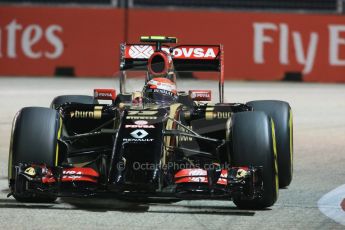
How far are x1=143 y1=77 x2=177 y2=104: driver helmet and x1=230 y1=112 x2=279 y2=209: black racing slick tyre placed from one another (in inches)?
52.2

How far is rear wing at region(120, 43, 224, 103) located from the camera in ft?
37.4

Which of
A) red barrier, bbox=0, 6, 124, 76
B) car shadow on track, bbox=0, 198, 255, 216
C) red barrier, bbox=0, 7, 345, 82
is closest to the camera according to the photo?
car shadow on track, bbox=0, 198, 255, 216

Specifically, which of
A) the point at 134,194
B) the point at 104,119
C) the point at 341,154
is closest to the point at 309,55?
the point at 341,154

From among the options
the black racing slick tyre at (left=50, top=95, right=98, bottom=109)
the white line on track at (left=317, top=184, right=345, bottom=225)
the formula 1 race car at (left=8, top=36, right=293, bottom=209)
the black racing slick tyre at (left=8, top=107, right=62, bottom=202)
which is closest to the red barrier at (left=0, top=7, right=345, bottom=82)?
the black racing slick tyre at (left=50, top=95, right=98, bottom=109)

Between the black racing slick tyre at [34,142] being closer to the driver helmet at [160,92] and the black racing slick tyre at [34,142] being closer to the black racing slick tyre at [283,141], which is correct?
the driver helmet at [160,92]

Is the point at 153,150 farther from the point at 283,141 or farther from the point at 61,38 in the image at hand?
the point at 61,38

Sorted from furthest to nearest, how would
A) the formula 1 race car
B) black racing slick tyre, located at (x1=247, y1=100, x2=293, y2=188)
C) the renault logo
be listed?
1. black racing slick tyre, located at (x1=247, y1=100, x2=293, y2=188)
2. the renault logo
3. the formula 1 race car

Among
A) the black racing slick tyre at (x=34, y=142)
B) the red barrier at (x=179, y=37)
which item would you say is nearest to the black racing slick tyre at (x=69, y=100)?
the black racing slick tyre at (x=34, y=142)

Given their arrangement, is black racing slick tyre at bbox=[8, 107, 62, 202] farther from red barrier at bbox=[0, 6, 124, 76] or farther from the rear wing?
red barrier at bbox=[0, 6, 124, 76]

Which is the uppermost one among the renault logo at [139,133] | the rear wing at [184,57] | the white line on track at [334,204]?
the rear wing at [184,57]

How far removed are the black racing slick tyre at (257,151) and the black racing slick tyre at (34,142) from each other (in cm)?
151

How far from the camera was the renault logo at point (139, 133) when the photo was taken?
8.69 meters

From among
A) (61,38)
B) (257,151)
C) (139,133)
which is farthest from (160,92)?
(61,38)

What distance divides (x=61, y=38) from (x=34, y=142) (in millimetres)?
15972
